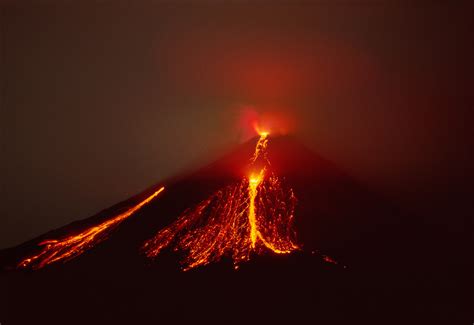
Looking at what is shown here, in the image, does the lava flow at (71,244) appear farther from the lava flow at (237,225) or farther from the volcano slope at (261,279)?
the lava flow at (237,225)

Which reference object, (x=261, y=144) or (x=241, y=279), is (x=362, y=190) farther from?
(x=241, y=279)

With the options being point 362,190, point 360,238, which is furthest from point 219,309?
point 362,190

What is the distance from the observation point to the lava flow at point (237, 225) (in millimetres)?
7055

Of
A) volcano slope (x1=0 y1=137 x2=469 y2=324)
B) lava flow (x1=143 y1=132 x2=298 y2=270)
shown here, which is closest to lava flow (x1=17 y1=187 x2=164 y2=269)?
volcano slope (x1=0 y1=137 x2=469 y2=324)

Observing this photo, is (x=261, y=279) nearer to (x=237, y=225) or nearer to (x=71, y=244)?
(x=237, y=225)

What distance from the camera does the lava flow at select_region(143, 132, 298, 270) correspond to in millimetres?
7055

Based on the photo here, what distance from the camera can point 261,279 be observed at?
20.1 feet

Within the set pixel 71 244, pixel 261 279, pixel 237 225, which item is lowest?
pixel 261 279

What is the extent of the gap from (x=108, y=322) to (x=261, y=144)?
18.3ft

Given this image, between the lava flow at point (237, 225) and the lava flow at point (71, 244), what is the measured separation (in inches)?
38.3

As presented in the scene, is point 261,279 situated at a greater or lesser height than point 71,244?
lesser

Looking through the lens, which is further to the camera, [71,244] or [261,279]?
[71,244]

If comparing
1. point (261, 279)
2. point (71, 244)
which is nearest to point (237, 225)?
point (261, 279)

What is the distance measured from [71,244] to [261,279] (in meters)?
3.44
